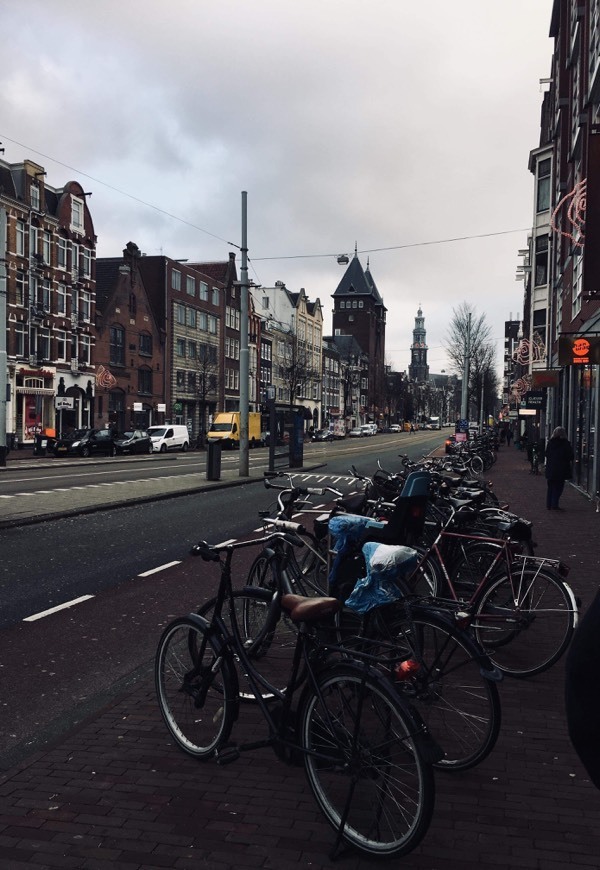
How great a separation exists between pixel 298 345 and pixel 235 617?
91460 mm

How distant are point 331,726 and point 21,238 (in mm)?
46125

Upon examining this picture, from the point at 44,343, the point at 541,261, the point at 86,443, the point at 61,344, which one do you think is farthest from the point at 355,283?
the point at 86,443

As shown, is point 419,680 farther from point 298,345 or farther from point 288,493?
point 298,345

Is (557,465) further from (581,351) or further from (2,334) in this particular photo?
(2,334)

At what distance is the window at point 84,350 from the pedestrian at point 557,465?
131 feet

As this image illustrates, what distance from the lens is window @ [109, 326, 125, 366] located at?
5516 cm

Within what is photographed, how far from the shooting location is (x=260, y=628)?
441cm

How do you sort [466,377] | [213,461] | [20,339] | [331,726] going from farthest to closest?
[466,377] → [20,339] → [213,461] → [331,726]

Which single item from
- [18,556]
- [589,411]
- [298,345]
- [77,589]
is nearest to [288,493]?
[77,589]

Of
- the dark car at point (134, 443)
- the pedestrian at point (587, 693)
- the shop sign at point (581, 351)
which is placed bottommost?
the dark car at point (134, 443)

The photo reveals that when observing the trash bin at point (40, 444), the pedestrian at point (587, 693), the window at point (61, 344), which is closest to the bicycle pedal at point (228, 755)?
the pedestrian at point (587, 693)

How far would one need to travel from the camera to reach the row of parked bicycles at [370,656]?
3.21 meters

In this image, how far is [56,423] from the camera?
1891 inches

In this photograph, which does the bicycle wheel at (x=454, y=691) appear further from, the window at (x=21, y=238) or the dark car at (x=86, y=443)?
the window at (x=21, y=238)
